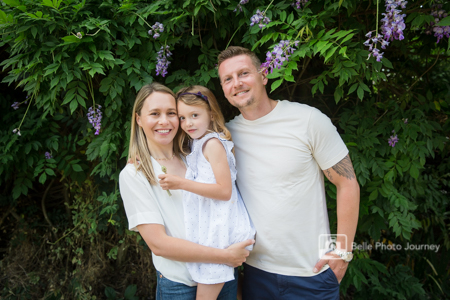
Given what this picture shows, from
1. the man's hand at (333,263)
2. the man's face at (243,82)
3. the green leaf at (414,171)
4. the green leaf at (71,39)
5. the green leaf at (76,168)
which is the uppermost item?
the green leaf at (71,39)

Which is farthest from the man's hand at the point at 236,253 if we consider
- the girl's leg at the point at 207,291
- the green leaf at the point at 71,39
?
the green leaf at the point at 71,39

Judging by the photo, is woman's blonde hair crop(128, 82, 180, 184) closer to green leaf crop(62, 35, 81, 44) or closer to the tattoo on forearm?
green leaf crop(62, 35, 81, 44)

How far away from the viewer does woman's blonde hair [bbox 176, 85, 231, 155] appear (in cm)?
192

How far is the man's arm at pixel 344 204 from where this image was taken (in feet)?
6.25

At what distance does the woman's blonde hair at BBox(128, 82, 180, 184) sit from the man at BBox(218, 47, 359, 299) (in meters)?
0.44

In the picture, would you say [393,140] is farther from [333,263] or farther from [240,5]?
[240,5]

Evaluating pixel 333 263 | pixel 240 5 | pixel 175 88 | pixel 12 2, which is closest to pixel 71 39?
pixel 12 2

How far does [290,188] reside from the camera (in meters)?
1.87

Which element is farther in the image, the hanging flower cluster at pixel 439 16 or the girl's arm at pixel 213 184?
the hanging flower cluster at pixel 439 16

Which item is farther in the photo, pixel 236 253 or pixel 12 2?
pixel 12 2

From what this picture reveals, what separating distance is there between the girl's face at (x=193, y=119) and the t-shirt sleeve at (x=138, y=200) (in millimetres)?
386

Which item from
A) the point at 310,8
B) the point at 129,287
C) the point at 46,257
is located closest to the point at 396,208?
the point at 310,8

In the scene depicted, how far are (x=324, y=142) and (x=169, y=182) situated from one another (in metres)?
0.90

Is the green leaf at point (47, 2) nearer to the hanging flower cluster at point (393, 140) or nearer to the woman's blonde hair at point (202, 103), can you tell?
the woman's blonde hair at point (202, 103)
